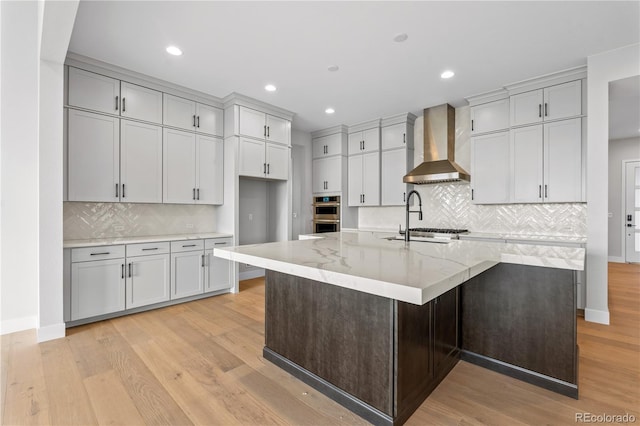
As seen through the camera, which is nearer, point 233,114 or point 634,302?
point 634,302

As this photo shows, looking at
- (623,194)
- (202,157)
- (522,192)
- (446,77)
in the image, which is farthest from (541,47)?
(623,194)

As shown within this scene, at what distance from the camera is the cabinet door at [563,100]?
11.3 ft

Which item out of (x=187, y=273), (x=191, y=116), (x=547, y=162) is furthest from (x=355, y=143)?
(x=187, y=273)

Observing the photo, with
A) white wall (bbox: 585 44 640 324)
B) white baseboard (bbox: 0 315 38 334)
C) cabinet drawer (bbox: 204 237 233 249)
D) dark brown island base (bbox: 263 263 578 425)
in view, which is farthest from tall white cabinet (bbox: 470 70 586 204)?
white baseboard (bbox: 0 315 38 334)

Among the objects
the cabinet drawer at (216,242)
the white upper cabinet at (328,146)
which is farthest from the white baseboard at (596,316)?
the cabinet drawer at (216,242)

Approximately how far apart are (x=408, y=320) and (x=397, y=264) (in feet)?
1.26

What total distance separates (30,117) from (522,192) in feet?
18.7

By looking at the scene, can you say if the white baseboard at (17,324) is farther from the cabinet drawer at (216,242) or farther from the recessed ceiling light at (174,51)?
the recessed ceiling light at (174,51)

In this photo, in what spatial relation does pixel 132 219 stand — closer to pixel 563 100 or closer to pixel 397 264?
pixel 397 264

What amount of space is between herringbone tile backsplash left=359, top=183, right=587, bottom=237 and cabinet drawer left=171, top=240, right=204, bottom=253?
3253mm

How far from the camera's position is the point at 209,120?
4312 millimetres

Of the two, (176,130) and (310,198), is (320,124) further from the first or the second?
(176,130)

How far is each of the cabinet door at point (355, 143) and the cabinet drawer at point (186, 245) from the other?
323cm

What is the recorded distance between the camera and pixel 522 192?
12.7 feet
